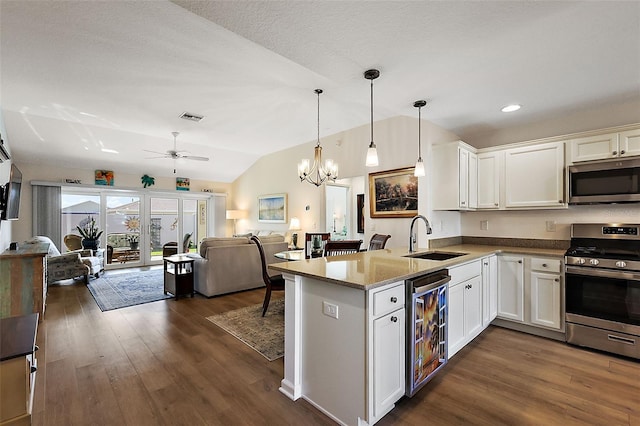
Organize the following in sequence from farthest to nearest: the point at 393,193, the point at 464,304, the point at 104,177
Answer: the point at 104,177 < the point at 393,193 < the point at 464,304

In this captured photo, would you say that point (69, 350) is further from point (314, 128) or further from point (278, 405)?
point (314, 128)

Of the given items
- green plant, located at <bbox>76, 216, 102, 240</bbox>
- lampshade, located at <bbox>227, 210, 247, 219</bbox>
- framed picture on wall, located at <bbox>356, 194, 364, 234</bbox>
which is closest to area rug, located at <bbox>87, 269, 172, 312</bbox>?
green plant, located at <bbox>76, 216, 102, 240</bbox>

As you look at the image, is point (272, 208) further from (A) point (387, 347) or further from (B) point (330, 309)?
(A) point (387, 347)

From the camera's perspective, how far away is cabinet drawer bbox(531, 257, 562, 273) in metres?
2.94

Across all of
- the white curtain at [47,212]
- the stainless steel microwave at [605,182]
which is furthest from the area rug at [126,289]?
the stainless steel microwave at [605,182]

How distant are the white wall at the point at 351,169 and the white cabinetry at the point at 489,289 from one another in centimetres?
74

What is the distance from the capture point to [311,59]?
2141 mm

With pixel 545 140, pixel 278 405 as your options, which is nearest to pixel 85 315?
pixel 278 405

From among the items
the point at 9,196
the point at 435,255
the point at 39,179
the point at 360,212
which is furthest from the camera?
the point at 360,212

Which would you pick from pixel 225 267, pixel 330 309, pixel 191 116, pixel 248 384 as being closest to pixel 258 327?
pixel 248 384

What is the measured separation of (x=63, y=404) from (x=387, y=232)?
12.7 ft

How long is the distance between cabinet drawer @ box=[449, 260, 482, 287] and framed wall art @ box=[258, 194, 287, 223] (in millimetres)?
4491

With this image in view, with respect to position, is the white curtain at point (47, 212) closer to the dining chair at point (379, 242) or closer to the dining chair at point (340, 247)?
the dining chair at point (340, 247)

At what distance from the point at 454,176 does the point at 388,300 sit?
2.34 meters
